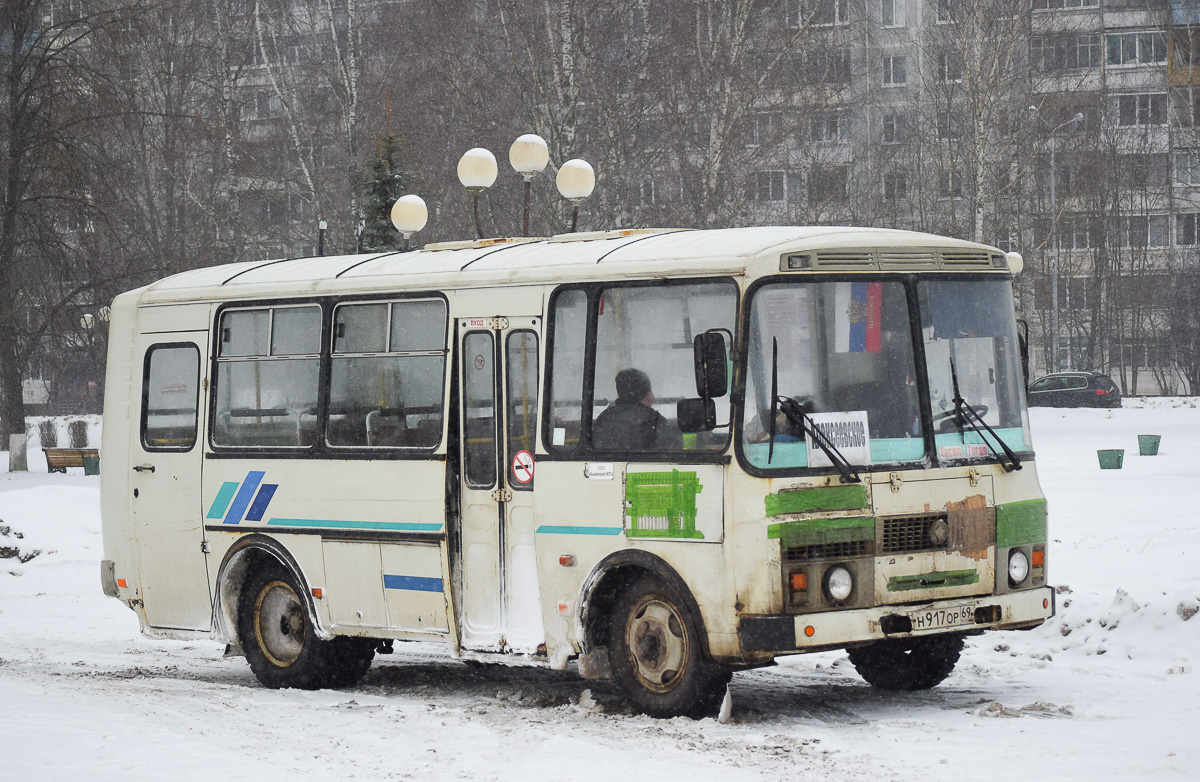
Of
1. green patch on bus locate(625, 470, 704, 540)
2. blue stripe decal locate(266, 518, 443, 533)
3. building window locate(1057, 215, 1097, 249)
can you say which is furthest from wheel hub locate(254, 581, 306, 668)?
building window locate(1057, 215, 1097, 249)

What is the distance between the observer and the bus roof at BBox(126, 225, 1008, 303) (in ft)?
30.5

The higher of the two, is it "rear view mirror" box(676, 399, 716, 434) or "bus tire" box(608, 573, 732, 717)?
"rear view mirror" box(676, 399, 716, 434)

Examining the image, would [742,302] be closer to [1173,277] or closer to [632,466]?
[632,466]

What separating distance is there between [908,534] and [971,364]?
1101 mm

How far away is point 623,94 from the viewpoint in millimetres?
32531

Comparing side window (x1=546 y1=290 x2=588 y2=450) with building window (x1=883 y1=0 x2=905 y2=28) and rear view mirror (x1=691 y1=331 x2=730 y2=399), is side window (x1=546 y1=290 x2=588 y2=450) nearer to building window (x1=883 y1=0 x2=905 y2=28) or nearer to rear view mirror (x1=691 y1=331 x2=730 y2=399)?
rear view mirror (x1=691 y1=331 x2=730 y2=399)

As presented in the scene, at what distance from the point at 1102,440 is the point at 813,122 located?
8.91 m

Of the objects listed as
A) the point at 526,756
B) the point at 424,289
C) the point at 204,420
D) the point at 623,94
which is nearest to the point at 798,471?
the point at 526,756

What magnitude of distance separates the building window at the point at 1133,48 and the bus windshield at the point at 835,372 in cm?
6172

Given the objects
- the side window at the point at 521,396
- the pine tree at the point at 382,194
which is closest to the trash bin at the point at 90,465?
the pine tree at the point at 382,194

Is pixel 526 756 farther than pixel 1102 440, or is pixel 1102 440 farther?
pixel 1102 440

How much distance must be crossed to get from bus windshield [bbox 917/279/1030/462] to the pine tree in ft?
67.0

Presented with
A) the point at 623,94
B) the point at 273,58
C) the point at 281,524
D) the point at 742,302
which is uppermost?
the point at 273,58

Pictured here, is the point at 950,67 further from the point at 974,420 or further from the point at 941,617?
the point at 941,617
